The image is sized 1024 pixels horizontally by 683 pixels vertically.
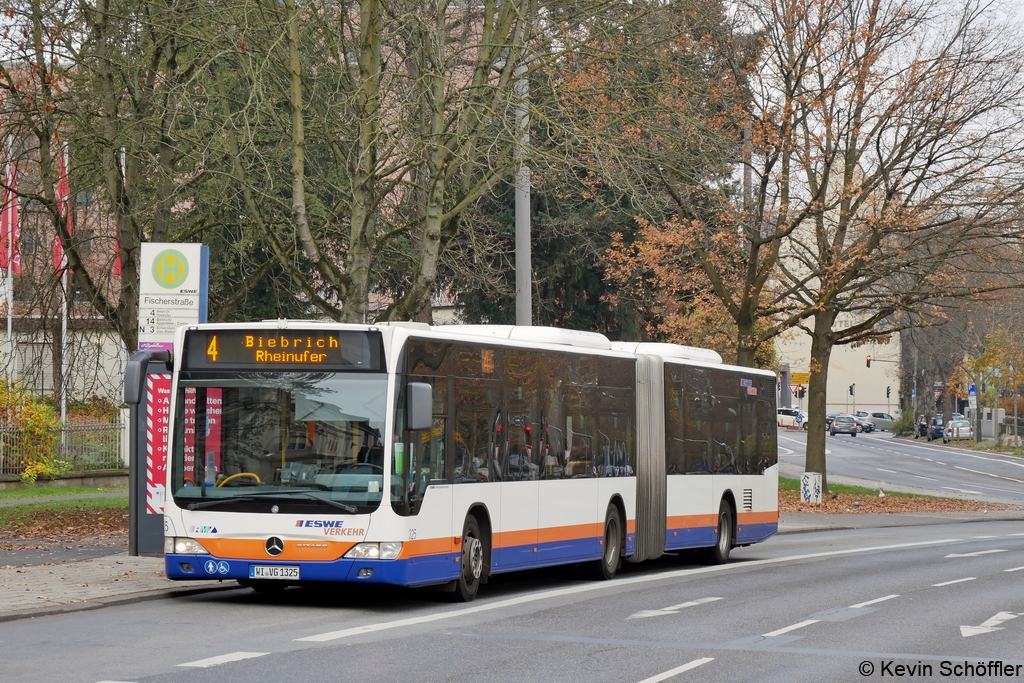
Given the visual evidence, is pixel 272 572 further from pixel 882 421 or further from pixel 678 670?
pixel 882 421

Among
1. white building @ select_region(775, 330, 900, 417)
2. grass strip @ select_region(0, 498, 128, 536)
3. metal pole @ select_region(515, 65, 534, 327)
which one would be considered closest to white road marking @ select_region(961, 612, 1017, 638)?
metal pole @ select_region(515, 65, 534, 327)

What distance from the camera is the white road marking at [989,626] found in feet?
41.9

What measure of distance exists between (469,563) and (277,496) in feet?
7.85

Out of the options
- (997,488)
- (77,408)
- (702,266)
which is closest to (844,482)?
(997,488)

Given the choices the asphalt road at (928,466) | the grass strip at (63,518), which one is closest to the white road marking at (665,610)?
the grass strip at (63,518)

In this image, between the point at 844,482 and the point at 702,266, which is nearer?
the point at 702,266

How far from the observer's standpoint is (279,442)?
13.3 metres

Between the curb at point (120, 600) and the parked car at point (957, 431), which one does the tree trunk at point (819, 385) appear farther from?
the parked car at point (957, 431)

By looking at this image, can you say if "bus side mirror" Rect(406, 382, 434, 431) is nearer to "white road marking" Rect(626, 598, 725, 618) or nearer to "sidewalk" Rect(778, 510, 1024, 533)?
"white road marking" Rect(626, 598, 725, 618)

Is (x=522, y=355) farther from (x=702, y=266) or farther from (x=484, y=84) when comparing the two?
(x=702, y=266)

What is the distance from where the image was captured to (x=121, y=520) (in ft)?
75.5

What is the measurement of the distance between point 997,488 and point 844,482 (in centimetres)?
605

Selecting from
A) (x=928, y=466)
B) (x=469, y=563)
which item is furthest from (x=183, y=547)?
(x=928, y=466)

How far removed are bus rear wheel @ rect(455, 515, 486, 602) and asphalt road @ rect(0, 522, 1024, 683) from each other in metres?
0.30
